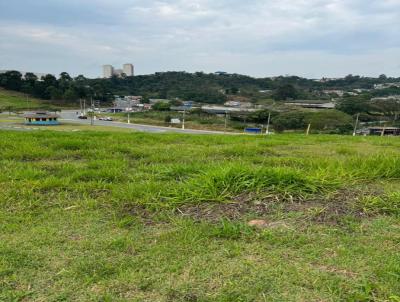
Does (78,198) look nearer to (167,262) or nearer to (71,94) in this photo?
(167,262)

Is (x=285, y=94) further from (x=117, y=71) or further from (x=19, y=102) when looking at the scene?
(x=117, y=71)

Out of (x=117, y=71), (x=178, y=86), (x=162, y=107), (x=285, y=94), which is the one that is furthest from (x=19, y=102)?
(x=117, y=71)

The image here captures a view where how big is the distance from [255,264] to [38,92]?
68.5m

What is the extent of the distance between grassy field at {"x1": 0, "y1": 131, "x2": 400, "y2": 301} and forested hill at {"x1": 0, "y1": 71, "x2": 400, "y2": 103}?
63.1 m

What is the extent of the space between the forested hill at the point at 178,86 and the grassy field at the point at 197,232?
63059 millimetres

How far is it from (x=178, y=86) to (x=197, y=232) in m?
87.4

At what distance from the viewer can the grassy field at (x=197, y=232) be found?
1.55 metres

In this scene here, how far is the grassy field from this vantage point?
5.08ft

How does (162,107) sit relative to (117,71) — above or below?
below

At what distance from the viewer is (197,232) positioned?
205cm

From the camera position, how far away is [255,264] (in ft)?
5.65

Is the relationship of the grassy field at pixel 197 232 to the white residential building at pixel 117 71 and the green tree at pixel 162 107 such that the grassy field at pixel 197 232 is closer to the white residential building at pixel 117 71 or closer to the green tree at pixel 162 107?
the green tree at pixel 162 107

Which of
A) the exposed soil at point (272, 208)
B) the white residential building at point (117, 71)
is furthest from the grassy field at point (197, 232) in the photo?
the white residential building at point (117, 71)

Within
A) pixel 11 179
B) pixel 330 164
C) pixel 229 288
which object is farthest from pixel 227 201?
Answer: pixel 11 179
